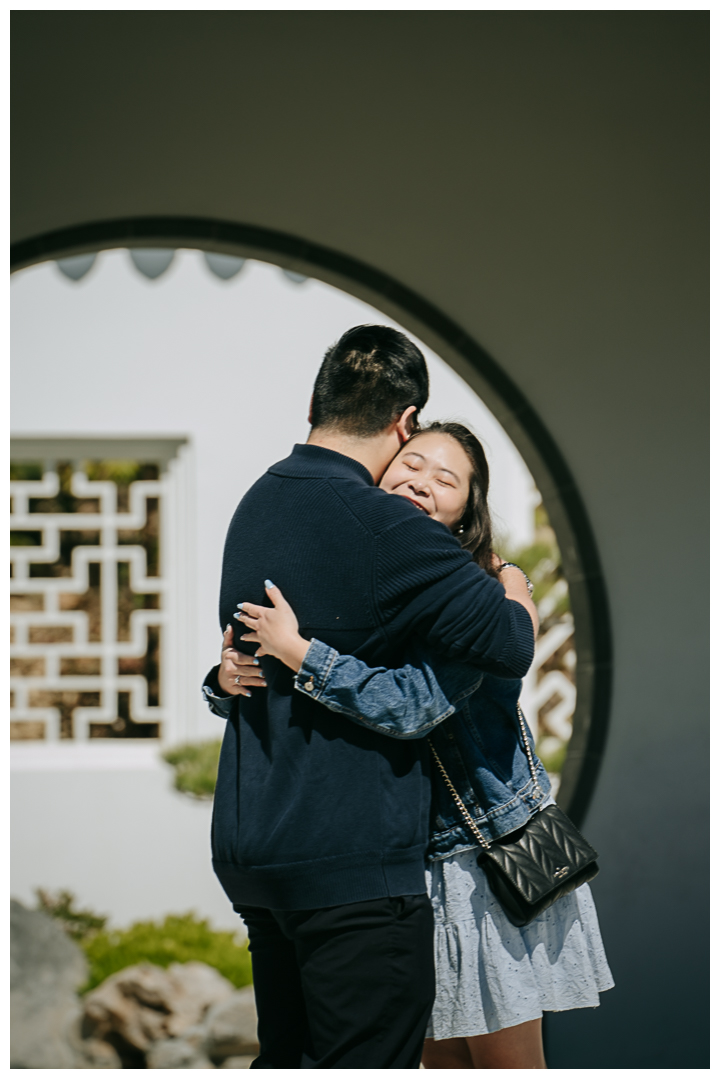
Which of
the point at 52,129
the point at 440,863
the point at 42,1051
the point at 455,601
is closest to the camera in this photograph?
the point at 455,601

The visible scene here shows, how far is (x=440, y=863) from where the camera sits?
1.62 metres

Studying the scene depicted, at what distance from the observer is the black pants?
1.39m

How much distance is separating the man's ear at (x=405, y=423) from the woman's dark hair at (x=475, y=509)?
8 cm

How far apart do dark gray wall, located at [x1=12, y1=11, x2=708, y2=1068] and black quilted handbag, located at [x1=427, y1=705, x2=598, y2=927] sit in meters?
1.14

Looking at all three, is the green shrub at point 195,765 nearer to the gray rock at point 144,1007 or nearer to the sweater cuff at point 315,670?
the gray rock at point 144,1007

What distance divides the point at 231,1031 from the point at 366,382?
11.0 feet

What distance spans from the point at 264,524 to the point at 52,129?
1596mm

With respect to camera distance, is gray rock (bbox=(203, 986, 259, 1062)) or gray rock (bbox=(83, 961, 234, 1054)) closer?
gray rock (bbox=(203, 986, 259, 1062))

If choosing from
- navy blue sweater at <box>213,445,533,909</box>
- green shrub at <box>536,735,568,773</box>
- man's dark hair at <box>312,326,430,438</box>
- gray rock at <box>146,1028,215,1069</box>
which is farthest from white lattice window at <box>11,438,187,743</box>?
navy blue sweater at <box>213,445,533,909</box>

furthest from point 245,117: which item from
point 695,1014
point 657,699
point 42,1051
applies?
point 42,1051

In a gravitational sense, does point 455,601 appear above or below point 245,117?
below

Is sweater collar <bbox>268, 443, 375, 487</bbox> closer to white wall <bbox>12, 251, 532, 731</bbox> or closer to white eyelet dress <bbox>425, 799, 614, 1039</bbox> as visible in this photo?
white eyelet dress <bbox>425, 799, 614, 1039</bbox>

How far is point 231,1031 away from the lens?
158 inches

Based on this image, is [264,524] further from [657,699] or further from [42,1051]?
[42,1051]
